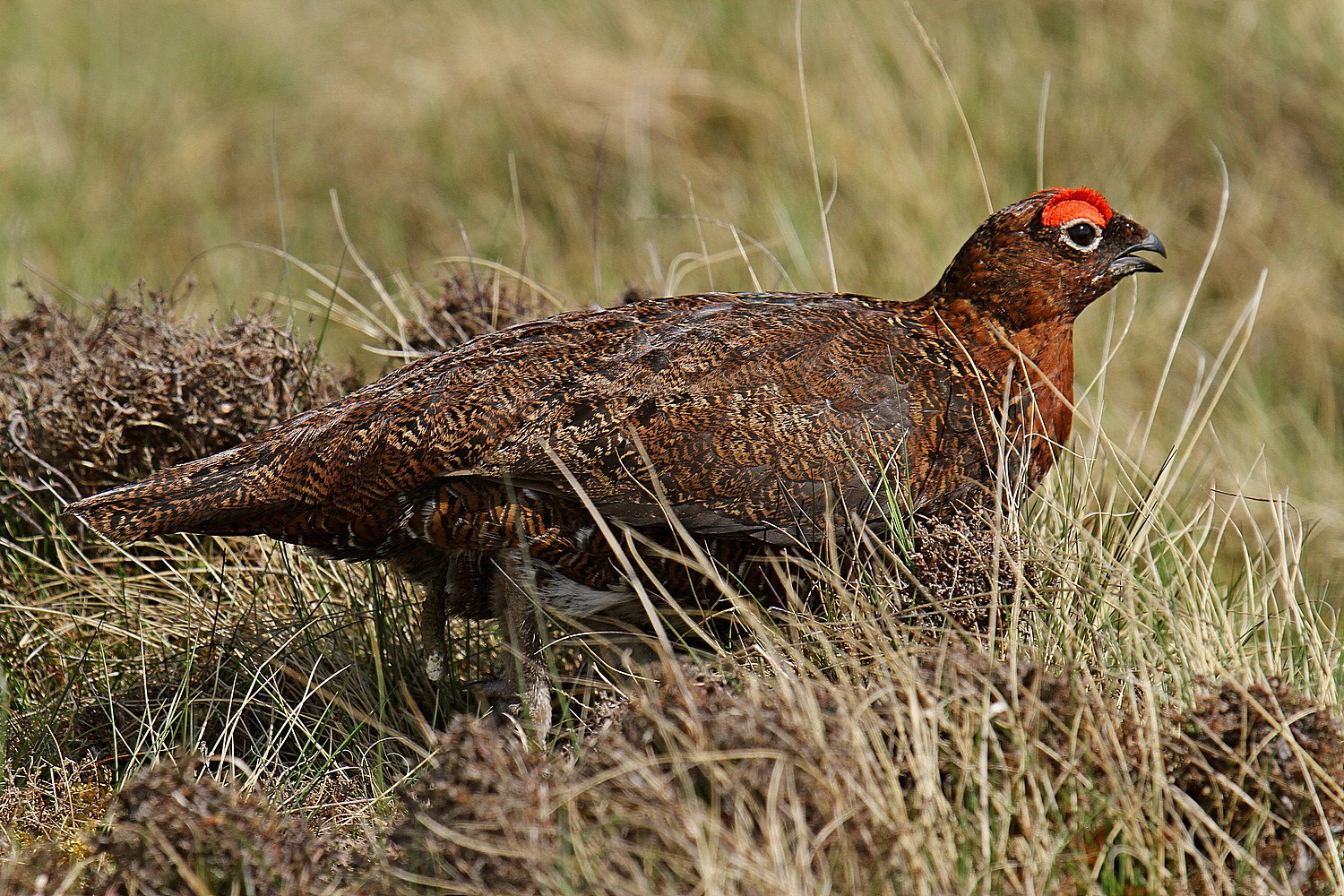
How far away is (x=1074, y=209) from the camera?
3.64 m

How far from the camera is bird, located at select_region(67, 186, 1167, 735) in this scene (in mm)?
3203

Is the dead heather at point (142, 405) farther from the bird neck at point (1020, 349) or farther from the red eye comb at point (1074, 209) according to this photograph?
the red eye comb at point (1074, 209)

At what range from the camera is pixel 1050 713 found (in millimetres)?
2420

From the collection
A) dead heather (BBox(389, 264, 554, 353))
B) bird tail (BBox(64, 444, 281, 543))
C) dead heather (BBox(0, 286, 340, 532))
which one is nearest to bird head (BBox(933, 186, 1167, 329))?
dead heather (BBox(389, 264, 554, 353))

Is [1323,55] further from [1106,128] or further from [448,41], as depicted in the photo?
[448,41]

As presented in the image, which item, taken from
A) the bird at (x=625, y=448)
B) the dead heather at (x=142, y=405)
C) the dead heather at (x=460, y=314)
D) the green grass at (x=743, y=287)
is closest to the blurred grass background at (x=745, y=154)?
the green grass at (x=743, y=287)

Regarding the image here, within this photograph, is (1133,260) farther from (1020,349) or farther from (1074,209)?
(1020,349)

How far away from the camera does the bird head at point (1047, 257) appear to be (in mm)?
3617

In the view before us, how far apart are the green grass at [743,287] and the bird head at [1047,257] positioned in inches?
6.1

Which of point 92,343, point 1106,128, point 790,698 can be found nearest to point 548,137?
point 1106,128

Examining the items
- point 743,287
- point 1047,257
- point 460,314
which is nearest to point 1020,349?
point 1047,257

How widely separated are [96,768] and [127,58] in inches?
235

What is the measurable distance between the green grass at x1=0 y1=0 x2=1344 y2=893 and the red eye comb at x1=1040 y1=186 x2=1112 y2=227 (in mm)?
278

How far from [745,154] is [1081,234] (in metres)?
3.38
